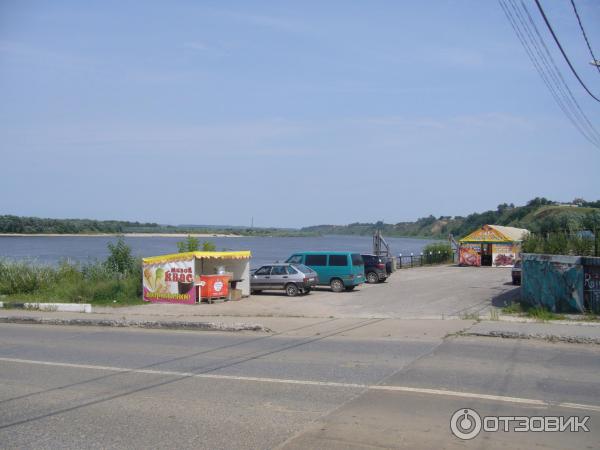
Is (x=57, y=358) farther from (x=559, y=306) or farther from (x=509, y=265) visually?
(x=509, y=265)

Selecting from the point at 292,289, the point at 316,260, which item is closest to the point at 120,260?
the point at 292,289

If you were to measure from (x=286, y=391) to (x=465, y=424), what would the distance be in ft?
8.79

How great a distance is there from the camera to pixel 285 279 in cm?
2659

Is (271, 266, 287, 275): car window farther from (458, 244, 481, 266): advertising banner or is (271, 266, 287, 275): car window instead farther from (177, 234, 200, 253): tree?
(458, 244, 481, 266): advertising banner

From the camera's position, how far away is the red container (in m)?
22.9

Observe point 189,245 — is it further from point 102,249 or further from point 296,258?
point 102,249

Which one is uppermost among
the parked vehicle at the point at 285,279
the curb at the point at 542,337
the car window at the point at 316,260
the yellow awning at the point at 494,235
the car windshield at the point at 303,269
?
the yellow awning at the point at 494,235

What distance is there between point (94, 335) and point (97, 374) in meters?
5.27

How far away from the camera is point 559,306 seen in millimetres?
17953

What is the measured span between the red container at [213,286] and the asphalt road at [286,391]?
9008 mm

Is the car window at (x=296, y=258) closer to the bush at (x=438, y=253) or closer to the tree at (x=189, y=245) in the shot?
the tree at (x=189, y=245)

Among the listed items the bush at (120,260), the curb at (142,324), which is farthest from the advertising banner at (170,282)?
the curb at (142,324)

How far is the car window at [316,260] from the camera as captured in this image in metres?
29.4

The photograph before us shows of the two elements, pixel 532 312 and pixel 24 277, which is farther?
pixel 24 277
